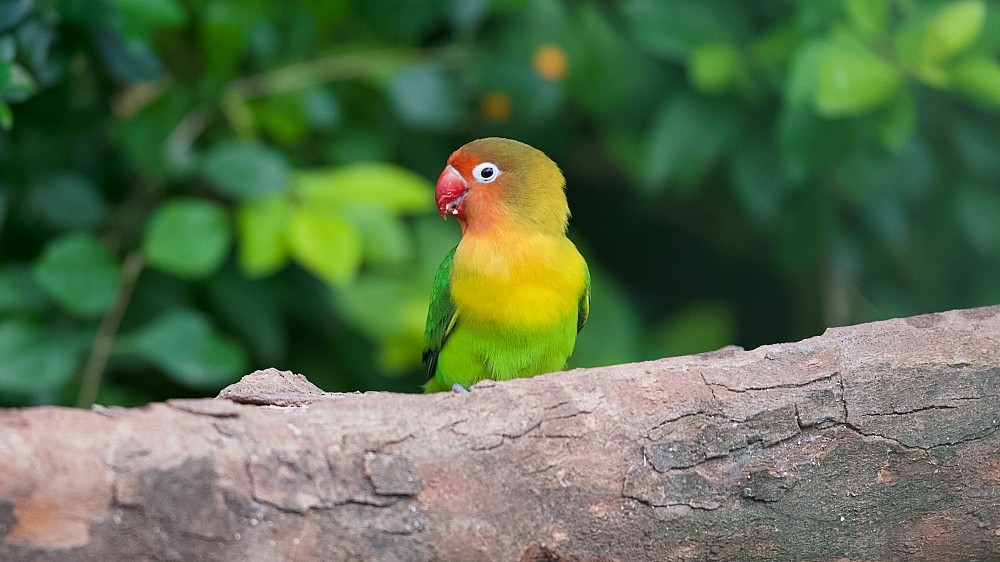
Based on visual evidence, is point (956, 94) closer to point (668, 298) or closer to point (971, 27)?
point (971, 27)

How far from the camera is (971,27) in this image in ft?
10.2

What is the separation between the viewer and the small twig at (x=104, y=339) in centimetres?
317

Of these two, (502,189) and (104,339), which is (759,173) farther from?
(104,339)

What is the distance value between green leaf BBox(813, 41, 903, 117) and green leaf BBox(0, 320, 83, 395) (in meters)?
2.42

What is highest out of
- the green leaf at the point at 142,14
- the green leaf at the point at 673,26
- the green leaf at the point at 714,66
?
the green leaf at the point at 673,26

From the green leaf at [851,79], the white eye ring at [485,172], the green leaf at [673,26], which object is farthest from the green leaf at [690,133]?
the white eye ring at [485,172]

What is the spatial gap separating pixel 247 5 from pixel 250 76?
483 mm

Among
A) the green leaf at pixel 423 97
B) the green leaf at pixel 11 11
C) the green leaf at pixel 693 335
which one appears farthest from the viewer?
the green leaf at pixel 693 335

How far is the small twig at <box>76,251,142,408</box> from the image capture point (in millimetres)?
3172

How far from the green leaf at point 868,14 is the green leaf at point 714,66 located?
A: 49cm

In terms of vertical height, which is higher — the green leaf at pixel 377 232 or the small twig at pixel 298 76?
the small twig at pixel 298 76

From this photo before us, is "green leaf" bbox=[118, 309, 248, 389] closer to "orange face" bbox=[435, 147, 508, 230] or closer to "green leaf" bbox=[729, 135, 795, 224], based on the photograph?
"orange face" bbox=[435, 147, 508, 230]

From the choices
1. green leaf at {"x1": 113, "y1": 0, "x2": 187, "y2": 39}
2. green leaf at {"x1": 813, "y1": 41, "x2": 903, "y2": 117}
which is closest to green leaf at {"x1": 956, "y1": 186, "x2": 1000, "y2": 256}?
green leaf at {"x1": 813, "y1": 41, "x2": 903, "y2": 117}

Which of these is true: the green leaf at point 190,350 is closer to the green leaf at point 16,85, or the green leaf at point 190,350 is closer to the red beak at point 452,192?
the red beak at point 452,192
